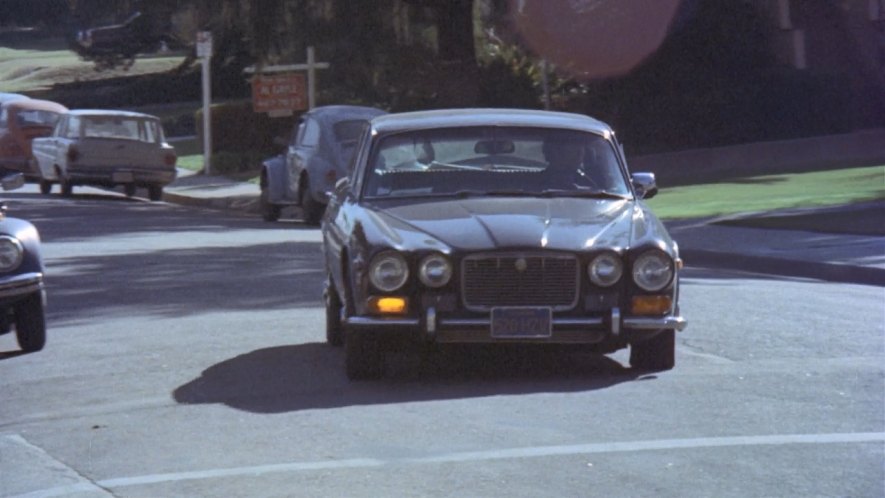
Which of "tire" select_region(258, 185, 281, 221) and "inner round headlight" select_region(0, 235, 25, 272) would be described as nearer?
"inner round headlight" select_region(0, 235, 25, 272)

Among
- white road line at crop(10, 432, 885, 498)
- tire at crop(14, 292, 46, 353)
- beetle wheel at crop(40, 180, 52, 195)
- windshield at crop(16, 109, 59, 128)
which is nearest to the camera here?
white road line at crop(10, 432, 885, 498)

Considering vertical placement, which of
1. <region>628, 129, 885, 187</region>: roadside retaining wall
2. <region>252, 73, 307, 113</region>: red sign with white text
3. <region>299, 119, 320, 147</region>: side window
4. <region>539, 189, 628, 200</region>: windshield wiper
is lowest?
<region>628, 129, 885, 187</region>: roadside retaining wall

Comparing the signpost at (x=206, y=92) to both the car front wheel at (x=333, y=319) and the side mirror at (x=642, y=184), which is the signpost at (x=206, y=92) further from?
the side mirror at (x=642, y=184)

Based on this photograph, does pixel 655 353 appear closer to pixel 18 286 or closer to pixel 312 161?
pixel 18 286

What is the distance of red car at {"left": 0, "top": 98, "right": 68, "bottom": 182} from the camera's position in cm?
3522

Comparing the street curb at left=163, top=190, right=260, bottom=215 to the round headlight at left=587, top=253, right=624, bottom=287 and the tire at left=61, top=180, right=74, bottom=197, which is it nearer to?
the tire at left=61, top=180, right=74, bottom=197

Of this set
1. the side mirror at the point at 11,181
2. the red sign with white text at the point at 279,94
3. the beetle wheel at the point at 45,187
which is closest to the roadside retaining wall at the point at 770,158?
the red sign with white text at the point at 279,94

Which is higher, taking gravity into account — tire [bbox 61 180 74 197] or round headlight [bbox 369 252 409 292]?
round headlight [bbox 369 252 409 292]

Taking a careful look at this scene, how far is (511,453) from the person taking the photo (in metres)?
7.89

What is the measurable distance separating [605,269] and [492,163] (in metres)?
1.56

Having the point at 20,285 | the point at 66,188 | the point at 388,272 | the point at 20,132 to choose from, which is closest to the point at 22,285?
the point at 20,285

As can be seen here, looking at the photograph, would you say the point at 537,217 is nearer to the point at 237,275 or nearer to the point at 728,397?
the point at 728,397

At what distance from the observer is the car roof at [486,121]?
36.4 ft

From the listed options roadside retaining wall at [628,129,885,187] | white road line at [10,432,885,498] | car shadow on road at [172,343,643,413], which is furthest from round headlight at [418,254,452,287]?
roadside retaining wall at [628,129,885,187]
